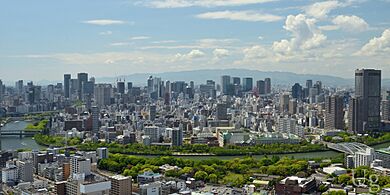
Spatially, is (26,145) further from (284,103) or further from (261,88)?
(261,88)

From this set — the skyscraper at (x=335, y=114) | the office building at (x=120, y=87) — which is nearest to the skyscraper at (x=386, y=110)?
the skyscraper at (x=335, y=114)

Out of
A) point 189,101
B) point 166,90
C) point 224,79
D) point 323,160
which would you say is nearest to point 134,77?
point 224,79

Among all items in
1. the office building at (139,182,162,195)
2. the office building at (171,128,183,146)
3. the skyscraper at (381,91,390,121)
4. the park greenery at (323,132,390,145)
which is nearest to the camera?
the office building at (139,182,162,195)

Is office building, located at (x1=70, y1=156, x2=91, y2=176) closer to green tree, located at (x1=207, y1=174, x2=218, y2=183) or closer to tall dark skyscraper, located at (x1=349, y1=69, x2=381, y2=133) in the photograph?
green tree, located at (x1=207, y1=174, x2=218, y2=183)

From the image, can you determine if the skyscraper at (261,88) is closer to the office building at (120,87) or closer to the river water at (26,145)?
the office building at (120,87)

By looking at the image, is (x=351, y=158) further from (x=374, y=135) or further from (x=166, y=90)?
(x=166, y=90)

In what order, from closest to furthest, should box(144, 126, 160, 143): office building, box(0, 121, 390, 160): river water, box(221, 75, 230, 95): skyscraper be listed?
box(0, 121, 390, 160): river water < box(144, 126, 160, 143): office building < box(221, 75, 230, 95): skyscraper

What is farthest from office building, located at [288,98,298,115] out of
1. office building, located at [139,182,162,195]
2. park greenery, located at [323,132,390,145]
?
office building, located at [139,182,162,195]
